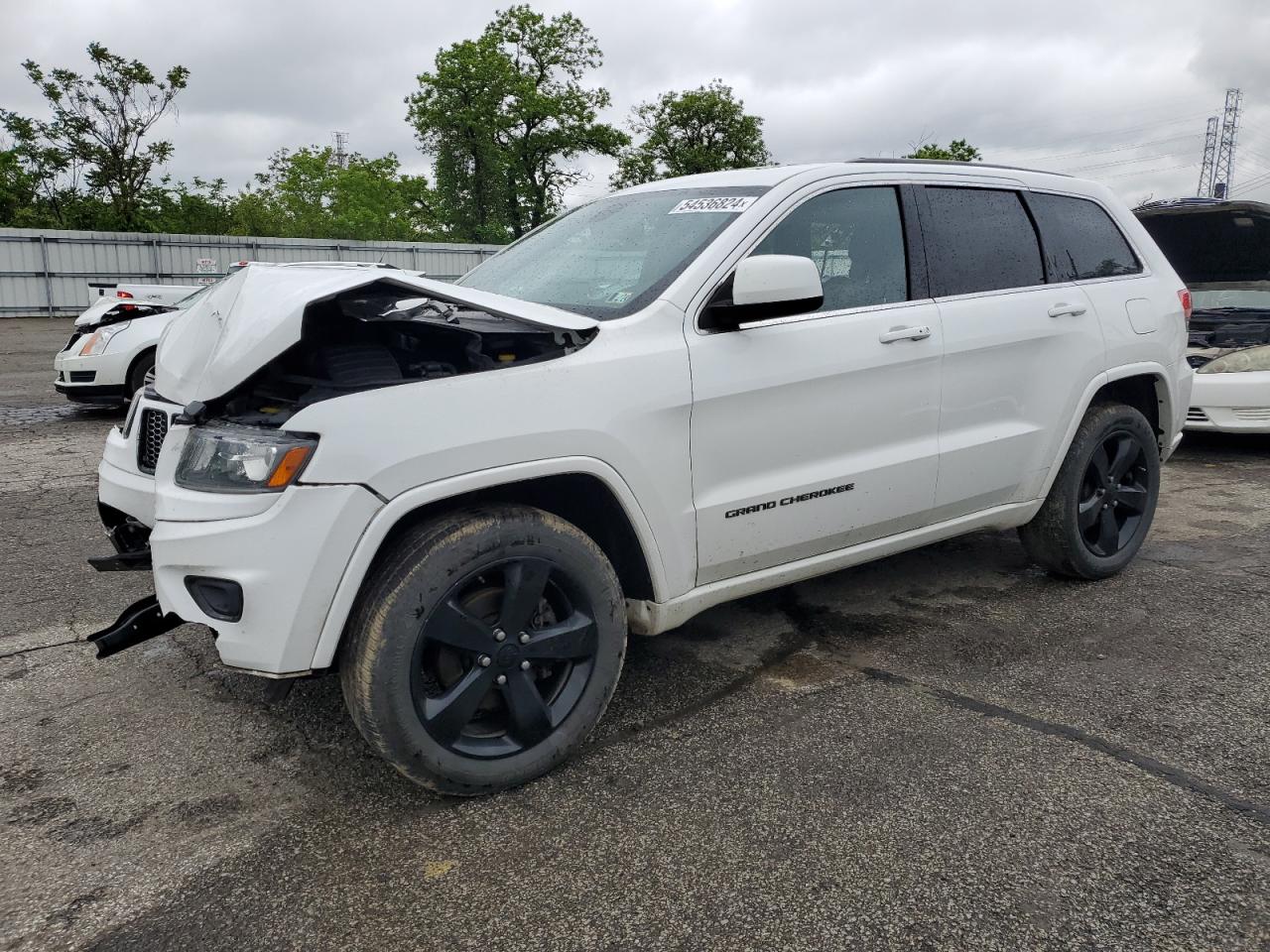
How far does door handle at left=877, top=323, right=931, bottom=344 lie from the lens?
131 inches

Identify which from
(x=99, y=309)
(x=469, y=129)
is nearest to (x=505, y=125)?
(x=469, y=129)

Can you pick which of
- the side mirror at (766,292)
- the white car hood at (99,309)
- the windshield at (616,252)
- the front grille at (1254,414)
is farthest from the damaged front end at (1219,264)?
the white car hood at (99,309)

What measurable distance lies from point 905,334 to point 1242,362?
5507mm

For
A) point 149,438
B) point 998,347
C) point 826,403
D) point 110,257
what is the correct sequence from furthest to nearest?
point 110,257
point 998,347
point 826,403
point 149,438

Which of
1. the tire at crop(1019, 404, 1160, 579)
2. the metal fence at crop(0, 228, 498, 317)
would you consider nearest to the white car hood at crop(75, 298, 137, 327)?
the tire at crop(1019, 404, 1160, 579)

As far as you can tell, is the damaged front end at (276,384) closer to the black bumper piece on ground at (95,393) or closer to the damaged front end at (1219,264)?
the damaged front end at (1219,264)

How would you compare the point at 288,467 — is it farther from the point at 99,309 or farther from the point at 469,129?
the point at 469,129

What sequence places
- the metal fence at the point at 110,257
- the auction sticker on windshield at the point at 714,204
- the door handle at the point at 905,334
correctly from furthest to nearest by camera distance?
the metal fence at the point at 110,257
the door handle at the point at 905,334
the auction sticker on windshield at the point at 714,204

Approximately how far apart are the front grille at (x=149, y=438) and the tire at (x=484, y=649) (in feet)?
3.34

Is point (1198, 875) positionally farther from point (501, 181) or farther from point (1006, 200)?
point (501, 181)

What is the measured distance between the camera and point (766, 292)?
109 inches

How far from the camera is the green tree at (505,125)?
47.6 meters

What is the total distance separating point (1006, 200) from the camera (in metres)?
3.97

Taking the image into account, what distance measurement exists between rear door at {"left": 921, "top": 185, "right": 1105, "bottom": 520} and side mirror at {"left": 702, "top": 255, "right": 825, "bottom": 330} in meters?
0.91
